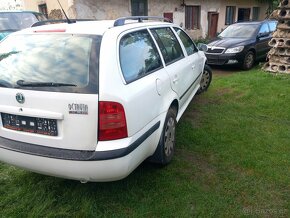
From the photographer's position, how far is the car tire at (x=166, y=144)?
315cm

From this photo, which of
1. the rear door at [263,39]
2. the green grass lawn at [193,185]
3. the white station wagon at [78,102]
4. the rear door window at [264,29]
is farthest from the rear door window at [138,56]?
the rear door window at [264,29]

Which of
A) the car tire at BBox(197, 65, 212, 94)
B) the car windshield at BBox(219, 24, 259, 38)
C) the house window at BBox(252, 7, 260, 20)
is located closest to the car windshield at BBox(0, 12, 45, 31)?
the car tire at BBox(197, 65, 212, 94)

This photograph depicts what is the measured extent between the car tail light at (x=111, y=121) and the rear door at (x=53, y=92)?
48 mm

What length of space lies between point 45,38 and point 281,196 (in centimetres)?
279

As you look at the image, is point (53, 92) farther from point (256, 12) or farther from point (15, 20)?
point (256, 12)

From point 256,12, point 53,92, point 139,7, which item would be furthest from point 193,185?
point 256,12

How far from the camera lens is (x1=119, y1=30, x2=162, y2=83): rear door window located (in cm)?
258

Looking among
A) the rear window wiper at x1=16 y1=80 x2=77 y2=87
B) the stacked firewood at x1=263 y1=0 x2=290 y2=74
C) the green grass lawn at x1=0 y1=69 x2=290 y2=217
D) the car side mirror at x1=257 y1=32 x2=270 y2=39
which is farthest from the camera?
the car side mirror at x1=257 y1=32 x2=270 y2=39

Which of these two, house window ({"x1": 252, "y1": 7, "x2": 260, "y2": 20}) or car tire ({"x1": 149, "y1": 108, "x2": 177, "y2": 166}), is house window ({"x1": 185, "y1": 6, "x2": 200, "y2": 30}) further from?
car tire ({"x1": 149, "y1": 108, "x2": 177, "y2": 166})

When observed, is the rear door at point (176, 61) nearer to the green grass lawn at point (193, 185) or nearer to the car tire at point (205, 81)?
the green grass lawn at point (193, 185)

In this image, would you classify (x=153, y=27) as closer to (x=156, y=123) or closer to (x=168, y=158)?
(x=156, y=123)

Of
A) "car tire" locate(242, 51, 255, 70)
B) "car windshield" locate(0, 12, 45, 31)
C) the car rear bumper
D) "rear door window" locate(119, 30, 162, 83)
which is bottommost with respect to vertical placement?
"car tire" locate(242, 51, 255, 70)

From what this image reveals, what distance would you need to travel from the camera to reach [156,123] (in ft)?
9.50

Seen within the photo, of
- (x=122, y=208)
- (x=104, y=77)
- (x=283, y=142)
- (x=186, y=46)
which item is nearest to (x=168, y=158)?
(x=122, y=208)
